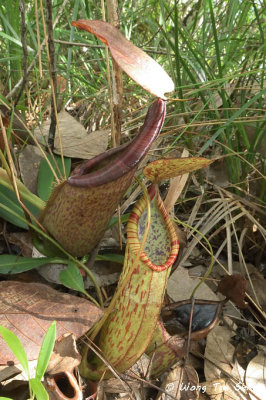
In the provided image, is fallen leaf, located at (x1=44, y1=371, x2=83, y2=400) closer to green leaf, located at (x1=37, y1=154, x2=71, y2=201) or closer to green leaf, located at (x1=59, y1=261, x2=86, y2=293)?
green leaf, located at (x1=59, y1=261, x2=86, y2=293)

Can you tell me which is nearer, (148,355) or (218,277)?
(148,355)

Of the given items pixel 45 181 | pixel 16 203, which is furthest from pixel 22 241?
pixel 45 181

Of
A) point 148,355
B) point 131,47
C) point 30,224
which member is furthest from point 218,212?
point 131,47

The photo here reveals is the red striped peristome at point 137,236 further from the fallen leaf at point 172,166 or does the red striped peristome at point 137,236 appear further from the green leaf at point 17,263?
the green leaf at point 17,263

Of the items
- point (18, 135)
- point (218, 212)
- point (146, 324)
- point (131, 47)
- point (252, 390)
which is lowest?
point (252, 390)

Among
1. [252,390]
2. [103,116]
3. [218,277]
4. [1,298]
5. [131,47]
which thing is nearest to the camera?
[131,47]

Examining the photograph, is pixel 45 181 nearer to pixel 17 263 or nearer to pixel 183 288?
pixel 17 263

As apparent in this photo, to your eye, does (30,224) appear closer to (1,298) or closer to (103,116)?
(1,298)
